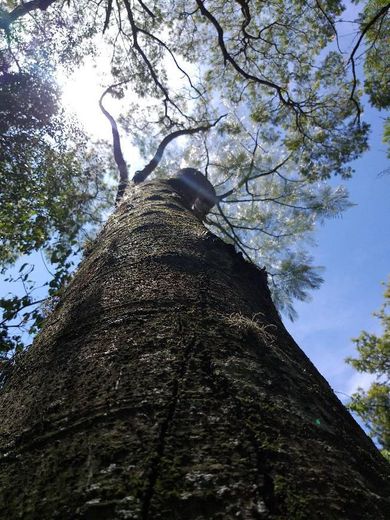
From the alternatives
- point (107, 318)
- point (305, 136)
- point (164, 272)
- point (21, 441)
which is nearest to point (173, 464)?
point (21, 441)

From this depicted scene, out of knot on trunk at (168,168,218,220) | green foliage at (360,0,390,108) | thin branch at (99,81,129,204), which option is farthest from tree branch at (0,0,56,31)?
green foliage at (360,0,390,108)

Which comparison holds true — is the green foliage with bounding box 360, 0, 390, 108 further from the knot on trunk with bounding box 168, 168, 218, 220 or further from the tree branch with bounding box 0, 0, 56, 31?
the tree branch with bounding box 0, 0, 56, 31

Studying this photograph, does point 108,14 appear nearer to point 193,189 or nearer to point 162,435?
point 193,189

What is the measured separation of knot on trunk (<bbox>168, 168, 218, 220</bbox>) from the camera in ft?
13.8

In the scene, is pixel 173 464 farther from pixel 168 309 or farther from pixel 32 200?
pixel 32 200

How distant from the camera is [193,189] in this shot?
4.57 metres

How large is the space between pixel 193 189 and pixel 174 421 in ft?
12.8

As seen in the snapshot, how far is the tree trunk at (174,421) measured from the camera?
26.8 inches

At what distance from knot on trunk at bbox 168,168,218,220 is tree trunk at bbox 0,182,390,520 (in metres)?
2.59

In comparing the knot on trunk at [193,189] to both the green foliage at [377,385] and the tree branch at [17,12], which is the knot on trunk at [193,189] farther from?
the green foliage at [377,385]

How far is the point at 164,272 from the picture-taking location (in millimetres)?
1646

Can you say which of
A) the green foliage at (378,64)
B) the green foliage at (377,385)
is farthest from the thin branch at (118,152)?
the green foliage at (377,385)

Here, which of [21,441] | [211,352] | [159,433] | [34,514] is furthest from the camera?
[211,352]

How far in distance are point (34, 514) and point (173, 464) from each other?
243 mm
